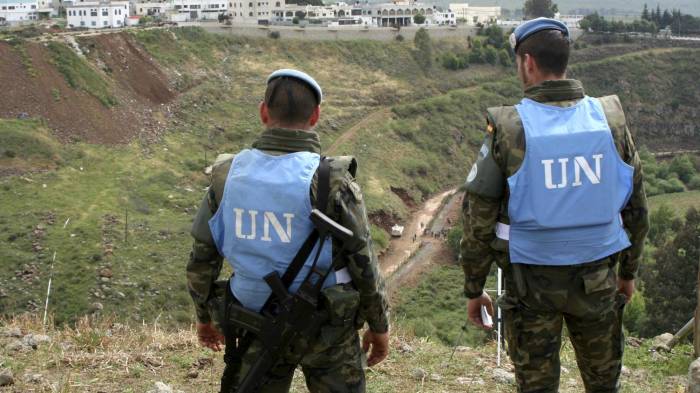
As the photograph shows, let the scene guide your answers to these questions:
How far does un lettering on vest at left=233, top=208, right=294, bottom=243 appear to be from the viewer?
9.63 feet

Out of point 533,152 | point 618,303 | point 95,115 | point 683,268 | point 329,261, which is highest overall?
point 533,152

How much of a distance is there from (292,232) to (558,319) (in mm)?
1123

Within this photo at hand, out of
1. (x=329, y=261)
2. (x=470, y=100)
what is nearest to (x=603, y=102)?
(x=329, y=261)

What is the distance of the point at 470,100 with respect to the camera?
4644cm

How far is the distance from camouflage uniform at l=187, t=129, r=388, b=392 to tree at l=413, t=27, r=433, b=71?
47.6 meters

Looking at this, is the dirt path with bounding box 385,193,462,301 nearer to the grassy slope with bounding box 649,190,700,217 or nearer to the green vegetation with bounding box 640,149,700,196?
the grassy slope with bounding box 649,190,700,217

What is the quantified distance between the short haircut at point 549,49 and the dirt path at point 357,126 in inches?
1192

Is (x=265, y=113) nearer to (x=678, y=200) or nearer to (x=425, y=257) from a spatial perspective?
(x=425, y=257)

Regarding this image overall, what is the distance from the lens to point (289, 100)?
3.02 meters

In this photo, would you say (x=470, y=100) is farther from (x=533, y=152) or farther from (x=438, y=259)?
(x=533, y=152)

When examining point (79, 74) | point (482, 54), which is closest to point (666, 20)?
point (482, 54)

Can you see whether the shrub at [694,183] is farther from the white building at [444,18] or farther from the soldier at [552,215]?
the soldier at [552,215]

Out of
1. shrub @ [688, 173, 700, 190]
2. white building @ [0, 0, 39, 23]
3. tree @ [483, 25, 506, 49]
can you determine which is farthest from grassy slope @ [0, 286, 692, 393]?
white building @ [0, 0, 39, 23]

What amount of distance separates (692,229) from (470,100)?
25.3 metres
